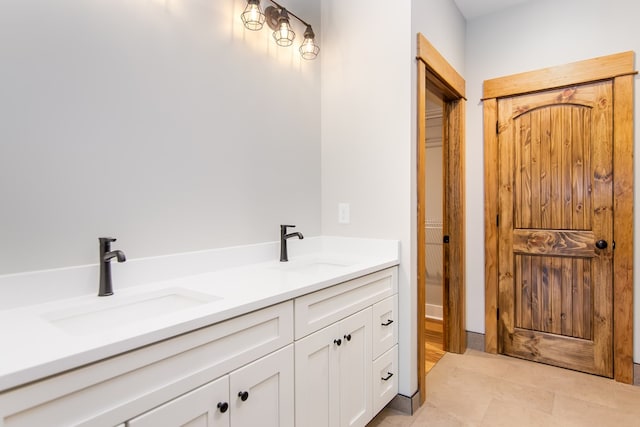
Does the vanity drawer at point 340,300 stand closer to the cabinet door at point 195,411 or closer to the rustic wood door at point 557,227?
the cabinet door at point 195,411

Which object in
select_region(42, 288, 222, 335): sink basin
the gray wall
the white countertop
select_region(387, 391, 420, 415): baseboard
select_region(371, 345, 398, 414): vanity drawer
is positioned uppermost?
the gray wall

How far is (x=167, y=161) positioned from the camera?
1.49m

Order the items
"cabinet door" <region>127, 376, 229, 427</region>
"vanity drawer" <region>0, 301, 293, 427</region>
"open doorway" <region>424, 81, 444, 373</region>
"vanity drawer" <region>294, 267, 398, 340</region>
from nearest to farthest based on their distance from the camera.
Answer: "vanity drawer" <region>0, 301, 293, 427</region>
"cabinet door" <region>127, 376, 229, 427</region>
"vanity drawer" <region>294, 267, 398, 340</region>
"open doorway" <region>424, 81, 444, 373</region>

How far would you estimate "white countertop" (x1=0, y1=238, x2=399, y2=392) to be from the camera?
732 mm

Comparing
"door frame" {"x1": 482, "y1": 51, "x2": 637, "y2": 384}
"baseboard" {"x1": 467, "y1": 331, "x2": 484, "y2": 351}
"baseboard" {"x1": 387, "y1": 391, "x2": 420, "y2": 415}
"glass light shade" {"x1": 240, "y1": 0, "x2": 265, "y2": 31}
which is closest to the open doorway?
"baseboard" {"x1": 467, "y1": 331, "x2": 484, "y2": 351}

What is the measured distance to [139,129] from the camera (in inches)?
55.2

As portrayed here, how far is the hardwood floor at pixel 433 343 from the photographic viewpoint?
2.65 meters

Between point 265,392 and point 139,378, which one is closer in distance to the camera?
point 139,378

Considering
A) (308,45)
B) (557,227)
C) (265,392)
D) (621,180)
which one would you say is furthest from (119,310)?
(621,180)

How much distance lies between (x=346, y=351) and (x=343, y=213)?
2.99 ft

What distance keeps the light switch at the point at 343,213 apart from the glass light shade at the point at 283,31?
1.01 m

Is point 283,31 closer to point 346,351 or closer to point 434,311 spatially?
point 346,351

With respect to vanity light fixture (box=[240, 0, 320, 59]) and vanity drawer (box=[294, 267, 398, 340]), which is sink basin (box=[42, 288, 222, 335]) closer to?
vanity drawer (box=[294, 267, 398, 340])

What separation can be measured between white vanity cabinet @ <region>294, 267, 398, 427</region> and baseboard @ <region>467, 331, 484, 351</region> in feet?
3.86
